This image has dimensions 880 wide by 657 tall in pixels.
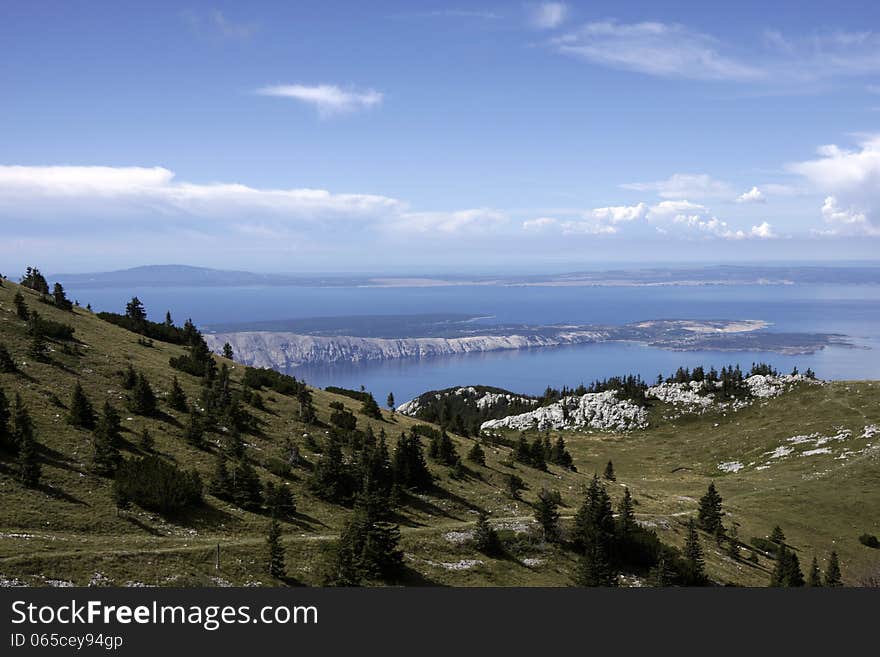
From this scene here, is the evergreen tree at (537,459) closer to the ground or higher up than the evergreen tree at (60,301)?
closer to the ground

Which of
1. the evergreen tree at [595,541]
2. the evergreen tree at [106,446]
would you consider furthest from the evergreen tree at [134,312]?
the evergreen tree at [595,541]

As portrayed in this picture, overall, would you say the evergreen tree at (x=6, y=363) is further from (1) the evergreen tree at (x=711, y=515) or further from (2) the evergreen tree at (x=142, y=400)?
(1) the evergreen tree at (x=711, y=515)

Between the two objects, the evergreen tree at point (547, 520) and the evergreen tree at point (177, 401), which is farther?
the evergreen tree at point (177, 401)

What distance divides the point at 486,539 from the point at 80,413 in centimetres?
3358

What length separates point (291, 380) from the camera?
7012 cm

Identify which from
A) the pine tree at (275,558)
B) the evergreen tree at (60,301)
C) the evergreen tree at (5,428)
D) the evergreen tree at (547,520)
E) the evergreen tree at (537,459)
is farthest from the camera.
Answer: the evergreen tree at (60,301)

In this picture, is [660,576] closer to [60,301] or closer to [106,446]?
[106,446]

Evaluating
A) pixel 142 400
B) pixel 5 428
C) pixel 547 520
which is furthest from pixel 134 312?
pixel 547 520

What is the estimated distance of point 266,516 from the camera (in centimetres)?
3712

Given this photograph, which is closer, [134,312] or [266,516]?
[266,516]

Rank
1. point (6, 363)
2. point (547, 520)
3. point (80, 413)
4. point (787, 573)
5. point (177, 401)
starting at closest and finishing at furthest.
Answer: point (80, 413)
point (787, 573)
point (547, 520)
point (6, 363)
point (177, 401)

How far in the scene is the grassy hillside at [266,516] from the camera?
2775 cm

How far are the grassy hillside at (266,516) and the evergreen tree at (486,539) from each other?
77 centimetres

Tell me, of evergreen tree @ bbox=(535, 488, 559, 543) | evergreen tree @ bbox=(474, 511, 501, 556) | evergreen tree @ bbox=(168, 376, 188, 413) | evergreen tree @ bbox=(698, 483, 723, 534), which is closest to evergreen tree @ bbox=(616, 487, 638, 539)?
evergreen tree @ bbox=(535, 488, 559, 543)
